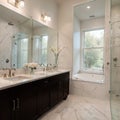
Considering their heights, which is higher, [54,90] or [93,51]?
[93,51]

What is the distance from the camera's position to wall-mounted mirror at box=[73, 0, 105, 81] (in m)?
4.57

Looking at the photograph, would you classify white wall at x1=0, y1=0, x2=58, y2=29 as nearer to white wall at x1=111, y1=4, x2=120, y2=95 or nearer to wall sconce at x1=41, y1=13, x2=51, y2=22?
wall sconce at x1=41, y1=13, x2=51, y2=22

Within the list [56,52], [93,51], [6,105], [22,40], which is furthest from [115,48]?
[6,105]

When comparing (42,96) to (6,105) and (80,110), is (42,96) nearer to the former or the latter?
(6,105)

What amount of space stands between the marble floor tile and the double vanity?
201mm

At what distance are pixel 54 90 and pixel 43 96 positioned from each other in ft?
1.63

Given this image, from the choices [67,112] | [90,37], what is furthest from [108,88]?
[90,37]

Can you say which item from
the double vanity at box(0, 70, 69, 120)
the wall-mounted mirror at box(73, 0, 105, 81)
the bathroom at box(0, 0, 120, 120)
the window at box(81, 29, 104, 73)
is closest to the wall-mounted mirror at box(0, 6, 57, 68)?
the bathroom at box(0, 0, 120, 120)

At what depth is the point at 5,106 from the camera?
1653 mm

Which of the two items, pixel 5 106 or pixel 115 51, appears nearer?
pixel 5 106

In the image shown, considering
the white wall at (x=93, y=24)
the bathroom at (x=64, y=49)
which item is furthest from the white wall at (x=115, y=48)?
the white wall at (x=93, y=24)

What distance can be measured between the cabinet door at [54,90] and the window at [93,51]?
227cm

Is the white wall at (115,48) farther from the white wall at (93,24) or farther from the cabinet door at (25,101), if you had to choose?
the cabinet door at (25,101)

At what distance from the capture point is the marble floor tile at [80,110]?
2.51m
